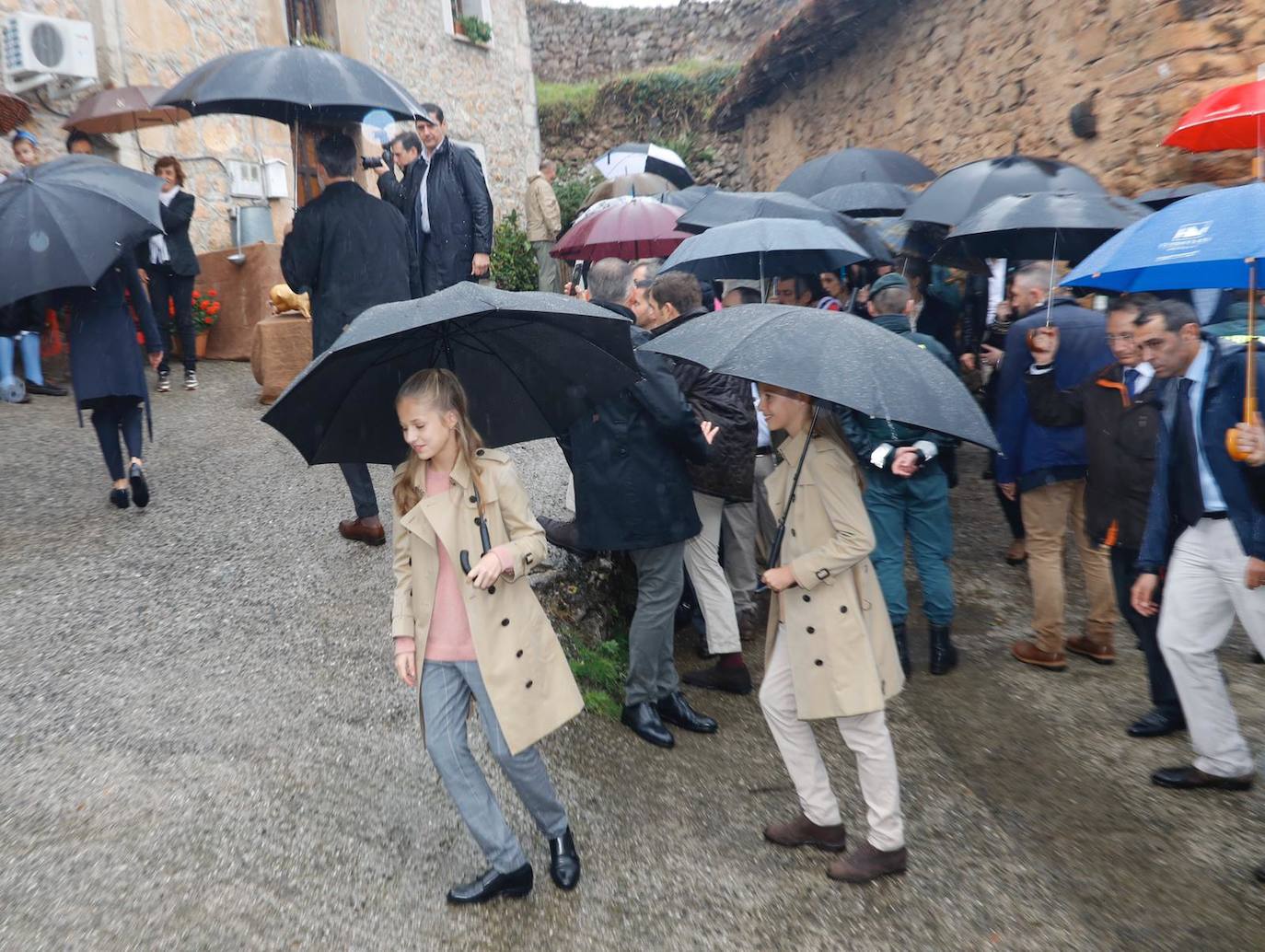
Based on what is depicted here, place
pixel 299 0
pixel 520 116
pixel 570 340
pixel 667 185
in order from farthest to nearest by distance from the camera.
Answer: pixel 520 116
pixel 299 0
pixel 667 185
pixel 570 340

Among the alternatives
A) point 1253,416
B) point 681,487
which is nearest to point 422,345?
point 681,487

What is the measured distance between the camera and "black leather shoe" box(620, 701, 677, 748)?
4.34 m

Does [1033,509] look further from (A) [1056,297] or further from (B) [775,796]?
(B) [775,796]

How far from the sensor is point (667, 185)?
1156 centimetres

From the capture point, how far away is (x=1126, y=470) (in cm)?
458

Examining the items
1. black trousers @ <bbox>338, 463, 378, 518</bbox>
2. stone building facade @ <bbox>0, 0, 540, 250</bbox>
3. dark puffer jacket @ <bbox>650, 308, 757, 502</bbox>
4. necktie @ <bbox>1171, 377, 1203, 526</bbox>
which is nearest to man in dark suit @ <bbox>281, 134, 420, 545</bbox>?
black trousers @ <bbox>338, 463, 378, 518</bbox>

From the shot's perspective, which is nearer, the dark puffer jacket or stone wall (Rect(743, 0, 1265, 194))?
the dark puffer jacket

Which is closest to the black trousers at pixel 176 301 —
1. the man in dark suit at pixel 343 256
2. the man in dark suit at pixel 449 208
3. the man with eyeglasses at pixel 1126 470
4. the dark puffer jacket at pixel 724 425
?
the man in dark suit at pixel 449 208

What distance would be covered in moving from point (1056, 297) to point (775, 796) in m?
3.11

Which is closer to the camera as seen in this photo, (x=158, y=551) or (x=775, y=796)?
(x=775, y=796)

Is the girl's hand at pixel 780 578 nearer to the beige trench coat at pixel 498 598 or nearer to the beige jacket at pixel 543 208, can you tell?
the beige trench coat at pixel 498 598

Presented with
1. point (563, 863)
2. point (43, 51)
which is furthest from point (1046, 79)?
point (43, 51)

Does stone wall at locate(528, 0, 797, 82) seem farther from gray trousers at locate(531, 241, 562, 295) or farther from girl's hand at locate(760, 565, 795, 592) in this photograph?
girl's hand at locate(760, 565, 795, 592)

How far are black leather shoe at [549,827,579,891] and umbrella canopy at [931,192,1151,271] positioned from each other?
3.89 metres
